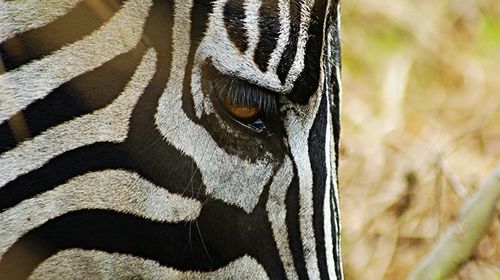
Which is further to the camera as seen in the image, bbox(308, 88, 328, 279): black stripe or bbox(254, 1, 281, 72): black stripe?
bbox(308, 88, 328, 279): black stripe

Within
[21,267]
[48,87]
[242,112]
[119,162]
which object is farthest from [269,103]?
[21,267]

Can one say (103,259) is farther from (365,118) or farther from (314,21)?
(365,118)

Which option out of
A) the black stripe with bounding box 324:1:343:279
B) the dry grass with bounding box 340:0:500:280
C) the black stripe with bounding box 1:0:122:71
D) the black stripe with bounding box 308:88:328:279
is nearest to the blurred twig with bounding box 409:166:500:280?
the dry grass with bounding box 340:0:500:280

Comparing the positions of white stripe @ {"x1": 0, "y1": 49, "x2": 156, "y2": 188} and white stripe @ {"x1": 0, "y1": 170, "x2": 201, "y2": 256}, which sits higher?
white stripe @ {"x1": 0, "y1": 49, "x2": 156, "y2": 188}


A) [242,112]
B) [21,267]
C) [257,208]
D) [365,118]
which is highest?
[242,112]

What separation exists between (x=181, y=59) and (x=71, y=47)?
23 centimetres

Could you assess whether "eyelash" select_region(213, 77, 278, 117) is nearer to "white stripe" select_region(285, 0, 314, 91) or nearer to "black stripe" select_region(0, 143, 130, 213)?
"white stripe" select_region(285, 0, 314, 91)

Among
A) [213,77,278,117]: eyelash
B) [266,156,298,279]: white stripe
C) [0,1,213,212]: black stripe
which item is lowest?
[266,156,298,279]: white stripe

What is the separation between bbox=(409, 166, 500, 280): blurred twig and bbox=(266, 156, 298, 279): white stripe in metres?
2.23

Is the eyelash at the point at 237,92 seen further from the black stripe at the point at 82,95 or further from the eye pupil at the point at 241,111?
the black stripe at the point at 82,95

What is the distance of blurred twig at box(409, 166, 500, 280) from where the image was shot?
4188 millimetres

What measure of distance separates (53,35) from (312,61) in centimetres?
57

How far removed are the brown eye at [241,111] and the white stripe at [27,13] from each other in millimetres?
393

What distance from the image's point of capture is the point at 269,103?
1.99 m
